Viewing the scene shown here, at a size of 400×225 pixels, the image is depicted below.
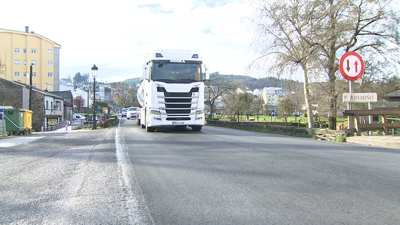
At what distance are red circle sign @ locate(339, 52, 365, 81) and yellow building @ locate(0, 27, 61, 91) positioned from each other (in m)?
65.4

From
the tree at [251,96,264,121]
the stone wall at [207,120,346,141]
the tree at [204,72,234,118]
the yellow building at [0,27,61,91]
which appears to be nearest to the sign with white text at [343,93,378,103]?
the stone wall at [207,120,346,141]

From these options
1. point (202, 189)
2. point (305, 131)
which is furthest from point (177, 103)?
point (202, 189)

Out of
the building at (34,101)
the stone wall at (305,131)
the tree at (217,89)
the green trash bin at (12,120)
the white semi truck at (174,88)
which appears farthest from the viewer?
the tree at (217,89)

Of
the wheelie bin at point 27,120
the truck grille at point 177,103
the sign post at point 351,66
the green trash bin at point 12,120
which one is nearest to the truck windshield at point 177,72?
the truck grille at point 177,103

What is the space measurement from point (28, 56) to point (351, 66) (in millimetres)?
70641

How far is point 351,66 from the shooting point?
11453mm

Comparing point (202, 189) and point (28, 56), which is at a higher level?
point (28, 56)

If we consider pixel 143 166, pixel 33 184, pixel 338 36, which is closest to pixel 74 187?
pixel 33 184

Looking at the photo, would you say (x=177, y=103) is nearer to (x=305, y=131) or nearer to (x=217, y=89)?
(x=305, y=131)

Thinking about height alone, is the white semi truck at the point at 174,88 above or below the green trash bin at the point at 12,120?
above

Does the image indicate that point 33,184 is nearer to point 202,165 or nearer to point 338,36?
point 202,165

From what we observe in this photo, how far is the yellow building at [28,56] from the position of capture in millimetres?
63719

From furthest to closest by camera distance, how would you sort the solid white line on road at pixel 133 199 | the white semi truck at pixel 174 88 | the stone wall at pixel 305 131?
the white semi truck at pixel 174 88, the stone wall at pixel 305 131, the solid white line on road at pixel 133 199

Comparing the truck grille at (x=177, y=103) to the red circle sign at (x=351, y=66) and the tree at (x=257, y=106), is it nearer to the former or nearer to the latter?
the red circle sign at (x=351, y=66)
